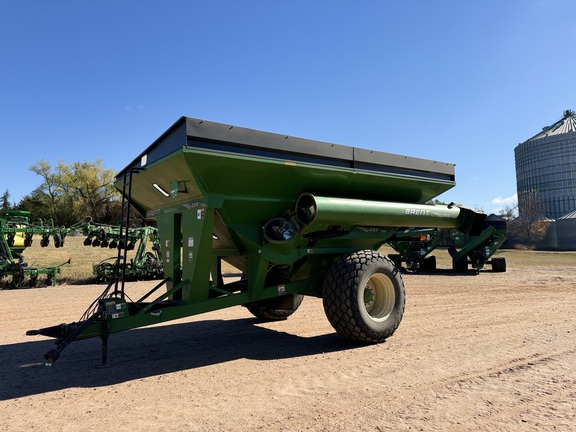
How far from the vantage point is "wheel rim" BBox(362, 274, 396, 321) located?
18.4 feet

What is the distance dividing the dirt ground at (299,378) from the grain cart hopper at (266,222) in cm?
49

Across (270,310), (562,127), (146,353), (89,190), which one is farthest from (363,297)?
(562,127)

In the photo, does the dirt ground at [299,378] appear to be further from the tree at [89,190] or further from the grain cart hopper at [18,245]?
the tree at [89,190]

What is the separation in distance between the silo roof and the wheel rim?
67573mm

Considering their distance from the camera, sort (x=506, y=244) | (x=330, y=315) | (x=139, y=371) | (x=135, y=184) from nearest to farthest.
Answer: (x=139, y=371), (x=330, y=315), (x=135, y=184), (x=506, y=244)

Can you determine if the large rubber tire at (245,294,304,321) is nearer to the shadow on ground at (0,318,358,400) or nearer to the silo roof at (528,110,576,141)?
the shadow on ground at (0,318,358,400)

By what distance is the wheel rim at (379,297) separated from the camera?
5.61 m

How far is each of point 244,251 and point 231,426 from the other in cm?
263

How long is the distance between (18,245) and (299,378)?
13.6 metres

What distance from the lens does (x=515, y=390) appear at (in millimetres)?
3621

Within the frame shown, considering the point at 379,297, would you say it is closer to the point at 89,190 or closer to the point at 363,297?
the point at 363,297

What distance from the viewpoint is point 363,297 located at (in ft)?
17.6

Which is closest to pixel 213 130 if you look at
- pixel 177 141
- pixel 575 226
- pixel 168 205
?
pixel 177 141

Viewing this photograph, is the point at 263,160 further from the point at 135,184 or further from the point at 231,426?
the point at 231,426
